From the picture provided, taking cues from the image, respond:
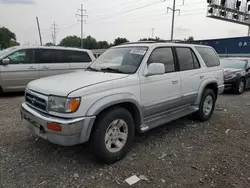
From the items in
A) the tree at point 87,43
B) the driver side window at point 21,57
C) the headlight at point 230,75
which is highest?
the tree at point 87,43

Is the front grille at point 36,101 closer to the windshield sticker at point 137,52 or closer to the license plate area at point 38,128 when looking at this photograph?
the license plate area at point 38,128

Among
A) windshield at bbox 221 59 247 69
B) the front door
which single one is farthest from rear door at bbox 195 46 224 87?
windshield at bbox 221 59 247 69

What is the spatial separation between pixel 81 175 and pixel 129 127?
0.94 metres

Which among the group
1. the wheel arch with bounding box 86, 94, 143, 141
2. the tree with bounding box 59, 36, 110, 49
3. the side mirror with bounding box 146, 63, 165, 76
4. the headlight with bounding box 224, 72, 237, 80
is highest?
the tree with bounding box 59, 36, 110, 49

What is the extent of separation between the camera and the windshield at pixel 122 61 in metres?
3.48

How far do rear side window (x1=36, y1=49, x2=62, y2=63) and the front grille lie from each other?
14.9 ft

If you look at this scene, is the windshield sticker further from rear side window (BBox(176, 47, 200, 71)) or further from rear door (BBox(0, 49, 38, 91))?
rear door (BBox(0, 49, 38, 91))

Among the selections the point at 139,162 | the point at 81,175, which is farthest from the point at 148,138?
the point at 81,175

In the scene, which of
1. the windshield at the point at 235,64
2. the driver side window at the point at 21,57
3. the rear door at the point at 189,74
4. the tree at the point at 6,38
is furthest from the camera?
the tree at the point at 6,38

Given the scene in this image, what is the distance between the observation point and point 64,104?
8.60 ft

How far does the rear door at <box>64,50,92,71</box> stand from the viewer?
8028 millimetres

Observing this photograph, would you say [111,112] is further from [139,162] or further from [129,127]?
[139,162]

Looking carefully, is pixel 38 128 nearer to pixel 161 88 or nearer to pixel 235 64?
pixel 161 88

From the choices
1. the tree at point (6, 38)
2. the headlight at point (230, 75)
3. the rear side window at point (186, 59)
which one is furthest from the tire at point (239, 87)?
the tree at point (6, 38)
